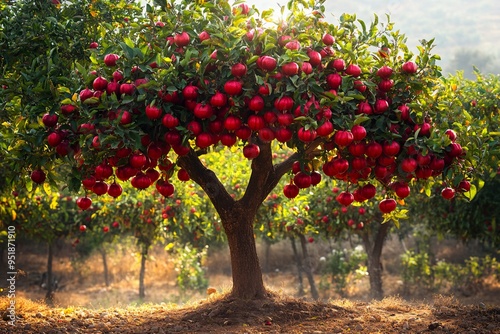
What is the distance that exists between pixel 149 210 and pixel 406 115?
8.51 meters

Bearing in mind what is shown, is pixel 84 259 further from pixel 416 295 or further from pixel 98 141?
pixel 98 141

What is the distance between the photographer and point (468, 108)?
10.2m

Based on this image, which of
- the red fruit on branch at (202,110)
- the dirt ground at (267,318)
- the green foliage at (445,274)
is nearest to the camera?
the red fruit on branch at (202,110)

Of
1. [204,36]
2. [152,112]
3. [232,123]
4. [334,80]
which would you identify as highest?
[204,36]

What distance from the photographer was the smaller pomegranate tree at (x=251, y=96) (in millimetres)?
4391

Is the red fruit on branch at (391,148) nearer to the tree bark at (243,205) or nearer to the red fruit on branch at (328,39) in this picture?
the red fruit on branch at (328,39)

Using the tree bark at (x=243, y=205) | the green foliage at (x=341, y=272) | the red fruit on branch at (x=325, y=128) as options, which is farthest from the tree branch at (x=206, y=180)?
the green foliage at (x=341, y=272)

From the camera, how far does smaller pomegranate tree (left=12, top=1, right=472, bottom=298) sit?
4391mm

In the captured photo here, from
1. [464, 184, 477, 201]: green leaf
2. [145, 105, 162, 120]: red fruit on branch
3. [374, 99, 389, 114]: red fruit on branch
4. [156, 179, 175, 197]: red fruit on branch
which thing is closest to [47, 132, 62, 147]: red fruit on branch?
[145, 105, 162, 120]: red fruit on branch

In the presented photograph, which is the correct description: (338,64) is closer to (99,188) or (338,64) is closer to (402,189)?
(402,189)

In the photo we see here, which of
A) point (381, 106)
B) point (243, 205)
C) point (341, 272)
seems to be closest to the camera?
point (381, 106)

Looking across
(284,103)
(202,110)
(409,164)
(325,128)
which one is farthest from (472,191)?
(202,110)

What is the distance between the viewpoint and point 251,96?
A: 4.52 metres

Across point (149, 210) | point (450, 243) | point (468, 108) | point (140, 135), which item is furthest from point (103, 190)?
point (450, 243)
